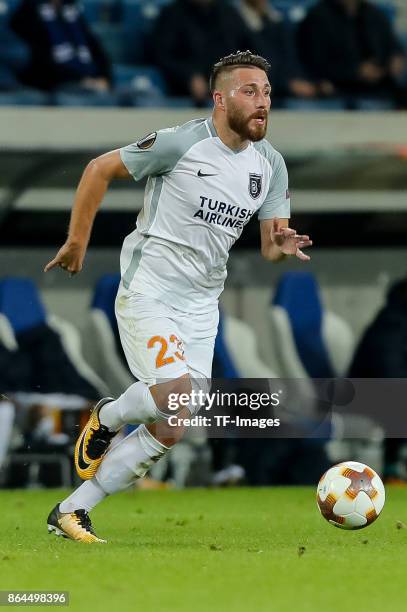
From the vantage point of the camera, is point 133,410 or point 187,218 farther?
point 187,218

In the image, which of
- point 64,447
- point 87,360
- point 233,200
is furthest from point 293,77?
point 233,200

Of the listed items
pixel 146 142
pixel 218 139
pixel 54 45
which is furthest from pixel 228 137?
pixel 54 45

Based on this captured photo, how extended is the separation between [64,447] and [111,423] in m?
5.18

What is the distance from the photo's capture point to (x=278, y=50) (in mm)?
12781

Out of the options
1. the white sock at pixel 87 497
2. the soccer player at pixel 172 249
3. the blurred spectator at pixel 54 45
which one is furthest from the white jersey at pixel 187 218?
the blurred spectator at pixel 54 45

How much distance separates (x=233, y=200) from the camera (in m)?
6.31

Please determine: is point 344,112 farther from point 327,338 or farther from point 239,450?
point 239,450

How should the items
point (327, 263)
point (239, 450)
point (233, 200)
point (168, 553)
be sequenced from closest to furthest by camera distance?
point (168, 553) → point (233, 200) → point (239, 450) → point (327, 263)

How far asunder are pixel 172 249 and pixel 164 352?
52 cm

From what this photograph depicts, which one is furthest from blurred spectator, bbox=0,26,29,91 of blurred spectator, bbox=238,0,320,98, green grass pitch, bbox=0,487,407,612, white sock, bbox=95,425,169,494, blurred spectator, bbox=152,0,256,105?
white sock, bbox=95,425,169,494

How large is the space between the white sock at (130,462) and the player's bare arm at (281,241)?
0.98 m

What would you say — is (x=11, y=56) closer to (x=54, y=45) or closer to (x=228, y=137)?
(x=54, y=45)

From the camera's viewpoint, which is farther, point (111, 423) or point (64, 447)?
point (64, 447)

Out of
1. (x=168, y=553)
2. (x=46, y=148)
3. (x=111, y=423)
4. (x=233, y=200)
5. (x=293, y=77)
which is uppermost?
(x=293, y=77)
